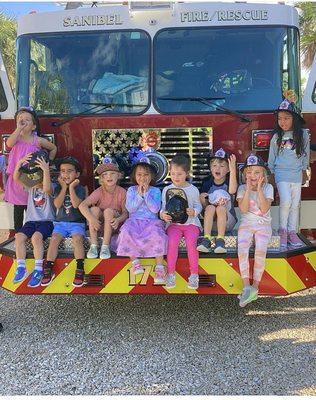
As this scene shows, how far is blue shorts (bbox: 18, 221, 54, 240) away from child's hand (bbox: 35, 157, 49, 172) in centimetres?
44

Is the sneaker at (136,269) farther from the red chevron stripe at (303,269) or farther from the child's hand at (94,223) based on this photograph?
the red chevron stripe at (303,269)

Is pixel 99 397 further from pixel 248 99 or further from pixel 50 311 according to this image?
pixel 248 99

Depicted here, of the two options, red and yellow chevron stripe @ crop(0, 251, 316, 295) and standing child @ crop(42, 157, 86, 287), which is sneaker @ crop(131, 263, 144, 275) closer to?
red and yellow chevron stripe @ crop(0, 251, 316, 295)

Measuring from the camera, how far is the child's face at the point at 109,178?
451 cm

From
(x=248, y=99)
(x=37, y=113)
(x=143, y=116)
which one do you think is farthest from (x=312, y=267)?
(x=37, y=113)

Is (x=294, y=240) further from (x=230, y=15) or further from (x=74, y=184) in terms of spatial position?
(x=230, y=15)

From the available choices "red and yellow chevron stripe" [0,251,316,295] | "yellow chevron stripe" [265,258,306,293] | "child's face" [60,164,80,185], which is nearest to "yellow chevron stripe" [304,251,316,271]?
"red and yellow chevron stripe" [0,251,316,295]

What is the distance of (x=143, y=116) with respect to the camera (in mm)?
4820

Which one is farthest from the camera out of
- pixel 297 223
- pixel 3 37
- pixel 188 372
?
pixel 3 37

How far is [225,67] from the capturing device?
4.82 m

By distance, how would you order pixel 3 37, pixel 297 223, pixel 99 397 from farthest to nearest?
1. pixel 3 37
2. pixel 297 223
3. pixel 99 397

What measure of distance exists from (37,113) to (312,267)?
2708 mm

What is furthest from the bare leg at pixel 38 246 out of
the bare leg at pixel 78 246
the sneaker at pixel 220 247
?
the sneaker at pixel 220 247

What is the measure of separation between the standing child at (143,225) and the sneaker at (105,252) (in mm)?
104
